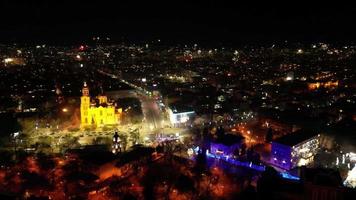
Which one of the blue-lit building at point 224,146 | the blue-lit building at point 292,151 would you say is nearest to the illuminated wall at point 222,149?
the blue-lit building at point 224,146

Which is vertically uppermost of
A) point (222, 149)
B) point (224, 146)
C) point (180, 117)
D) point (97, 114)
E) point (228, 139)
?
point (97, 114)

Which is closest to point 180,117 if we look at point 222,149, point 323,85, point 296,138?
point 222,149

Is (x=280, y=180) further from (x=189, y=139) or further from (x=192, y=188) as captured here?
(x=189, y=139)

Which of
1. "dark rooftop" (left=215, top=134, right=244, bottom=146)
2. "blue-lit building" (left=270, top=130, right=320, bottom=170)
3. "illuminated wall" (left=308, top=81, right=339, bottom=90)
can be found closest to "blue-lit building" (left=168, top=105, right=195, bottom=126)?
"dark rooftop" (left=215, top=134, right=244, bottom=146)

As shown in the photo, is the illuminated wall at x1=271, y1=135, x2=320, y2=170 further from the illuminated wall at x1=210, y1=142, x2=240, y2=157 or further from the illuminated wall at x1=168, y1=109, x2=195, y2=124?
the illuminated wall at x1=168, y1=109, x2=195, y2=124

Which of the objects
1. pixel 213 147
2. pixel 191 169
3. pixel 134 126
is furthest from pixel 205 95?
pixel 191 169

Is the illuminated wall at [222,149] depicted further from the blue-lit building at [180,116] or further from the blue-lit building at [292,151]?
the blue-lit building at [180,116]

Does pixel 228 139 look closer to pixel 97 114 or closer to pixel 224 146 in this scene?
Result: pixel 224 146
